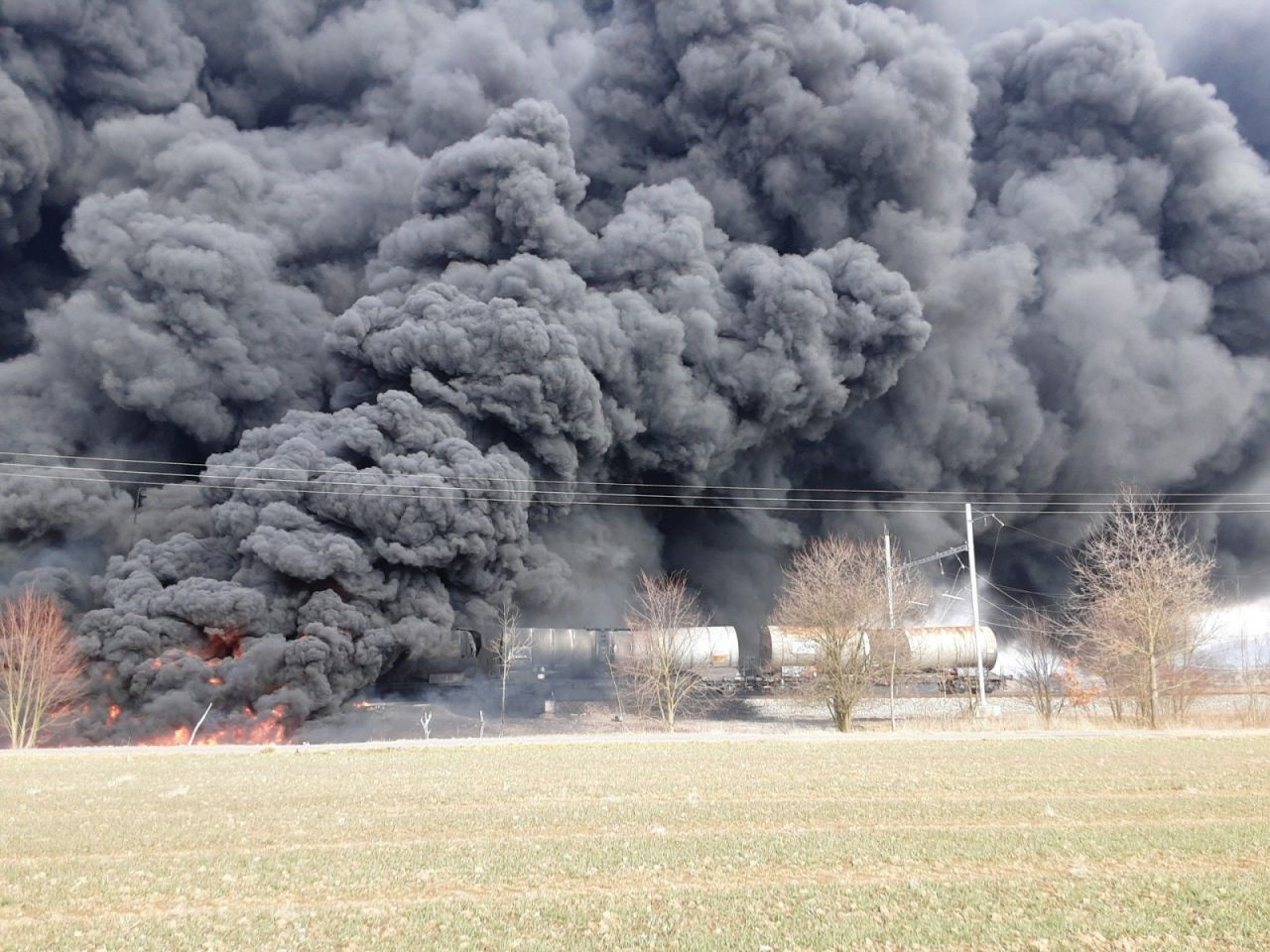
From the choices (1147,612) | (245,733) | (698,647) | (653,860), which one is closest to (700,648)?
(698,647)

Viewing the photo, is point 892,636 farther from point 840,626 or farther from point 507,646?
point 507,646

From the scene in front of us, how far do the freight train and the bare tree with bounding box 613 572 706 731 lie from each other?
0.44 ft

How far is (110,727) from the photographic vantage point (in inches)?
1375

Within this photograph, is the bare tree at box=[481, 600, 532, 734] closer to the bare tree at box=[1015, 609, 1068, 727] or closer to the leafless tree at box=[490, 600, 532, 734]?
the leafless tree at box=[490, 600, 532, 734]

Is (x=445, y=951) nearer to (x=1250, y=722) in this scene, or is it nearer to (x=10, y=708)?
(x=10, y=708)

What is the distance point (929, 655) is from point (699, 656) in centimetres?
1193

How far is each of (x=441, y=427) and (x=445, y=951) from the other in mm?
34644

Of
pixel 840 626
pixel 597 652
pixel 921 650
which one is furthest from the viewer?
pixel 921 650

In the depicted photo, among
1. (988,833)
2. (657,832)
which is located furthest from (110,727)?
(988,833)

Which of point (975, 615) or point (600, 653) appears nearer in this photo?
point (975, 615)

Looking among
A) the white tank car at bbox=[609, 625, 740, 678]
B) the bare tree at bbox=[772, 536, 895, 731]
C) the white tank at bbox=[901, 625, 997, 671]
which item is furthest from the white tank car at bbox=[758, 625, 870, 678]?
the white tank at bbox=[901, 625, 997, 671]

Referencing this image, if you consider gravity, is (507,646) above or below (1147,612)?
below

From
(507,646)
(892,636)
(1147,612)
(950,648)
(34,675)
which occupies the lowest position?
(34,675)

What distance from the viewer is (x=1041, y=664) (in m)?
45.6
